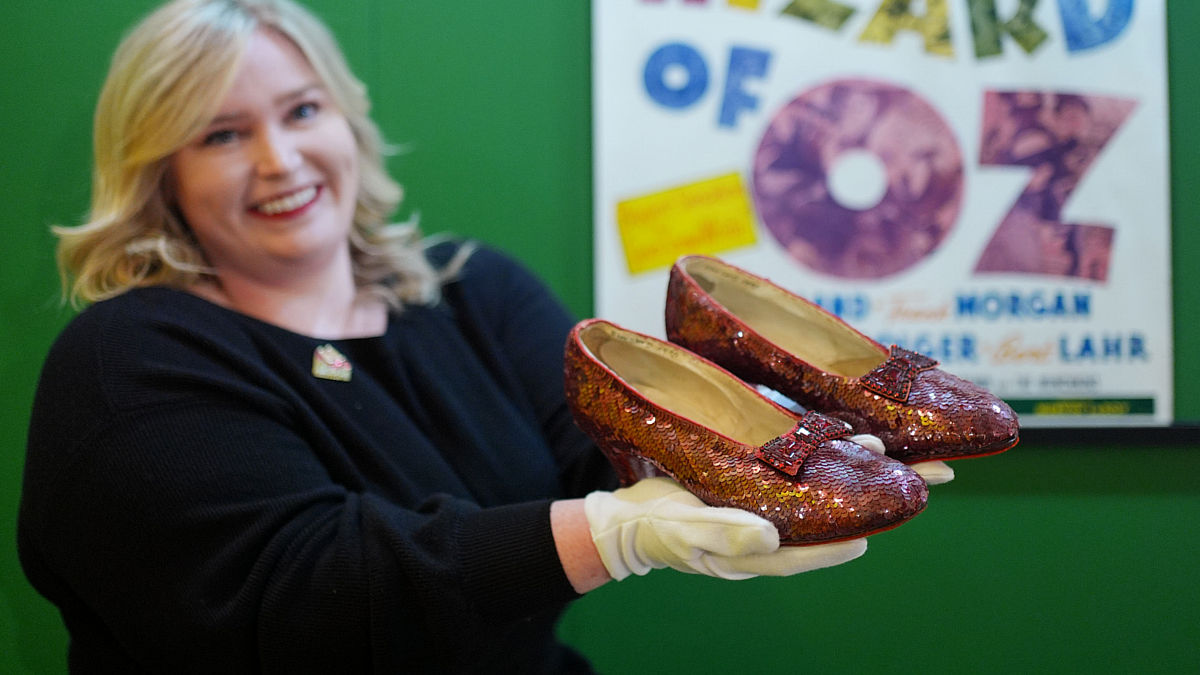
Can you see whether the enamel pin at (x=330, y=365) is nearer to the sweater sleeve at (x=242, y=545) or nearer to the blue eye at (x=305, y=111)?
the sweater sleeve at (x=242, y=545)

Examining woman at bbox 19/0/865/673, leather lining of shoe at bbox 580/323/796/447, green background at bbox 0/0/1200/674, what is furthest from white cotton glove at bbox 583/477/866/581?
green background at bbox 0/0/1200/674

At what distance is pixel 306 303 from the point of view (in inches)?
50.2

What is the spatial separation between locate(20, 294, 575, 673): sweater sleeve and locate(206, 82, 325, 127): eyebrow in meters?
0.33

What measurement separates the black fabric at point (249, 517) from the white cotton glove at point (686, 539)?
69 mm

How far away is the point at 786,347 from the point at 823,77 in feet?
2.49

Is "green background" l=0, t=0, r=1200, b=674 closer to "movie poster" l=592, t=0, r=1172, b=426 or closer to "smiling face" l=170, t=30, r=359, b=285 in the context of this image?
"movie poster" l=592, t=0, r=1172, b=426

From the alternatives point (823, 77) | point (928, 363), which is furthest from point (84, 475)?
point (823, 77)

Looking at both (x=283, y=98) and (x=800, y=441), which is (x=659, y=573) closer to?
(x=800, y=441)

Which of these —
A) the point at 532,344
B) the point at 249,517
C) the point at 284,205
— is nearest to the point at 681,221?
the point at 532,344

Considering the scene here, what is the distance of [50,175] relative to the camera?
1.64 meters

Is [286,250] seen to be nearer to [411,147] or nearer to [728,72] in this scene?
[411,147]

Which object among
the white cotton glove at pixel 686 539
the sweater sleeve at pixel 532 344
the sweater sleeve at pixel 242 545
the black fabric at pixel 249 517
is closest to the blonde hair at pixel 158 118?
the black fabric at pixel 249 517

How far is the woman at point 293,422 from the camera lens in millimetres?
910

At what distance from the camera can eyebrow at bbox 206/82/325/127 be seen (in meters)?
1.16
